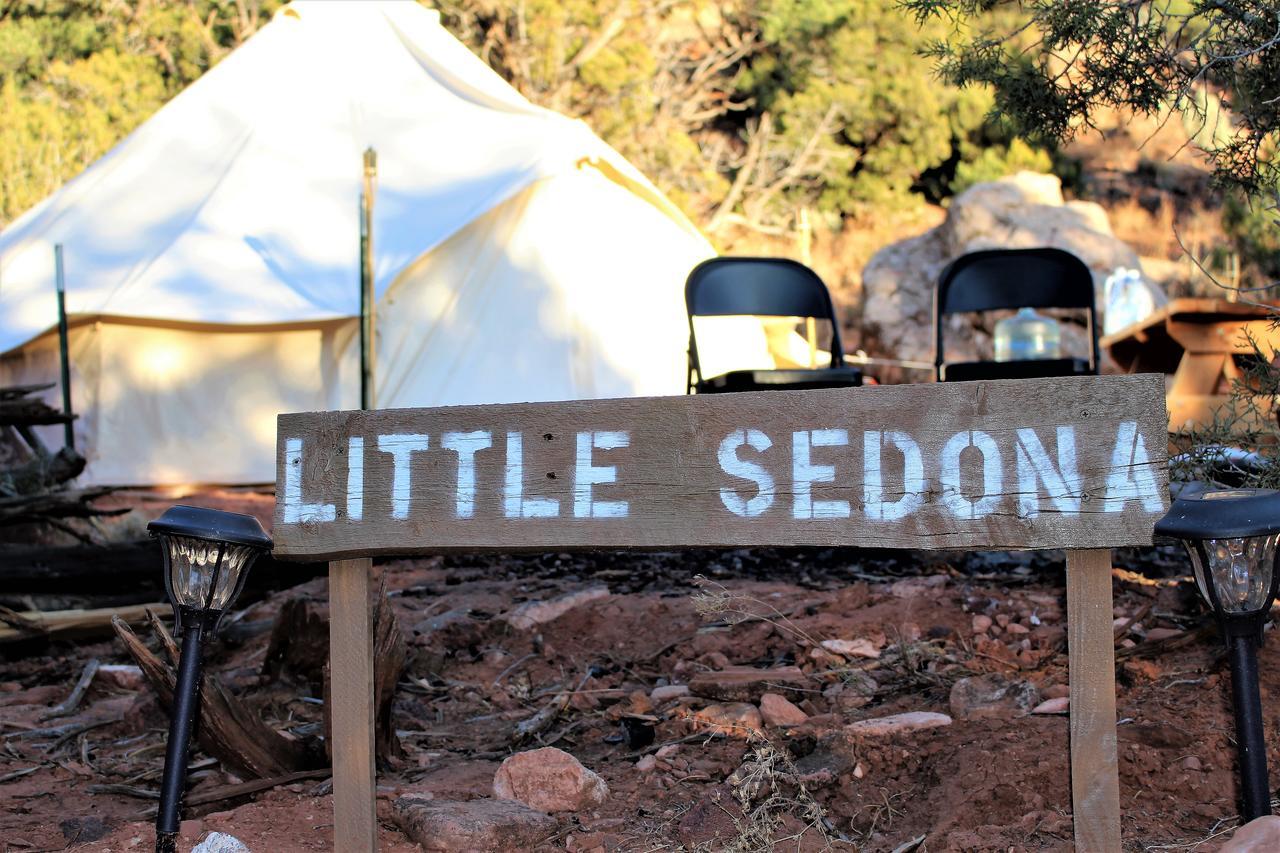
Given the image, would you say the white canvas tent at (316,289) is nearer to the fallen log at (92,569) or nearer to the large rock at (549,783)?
the fallen log at (92,569)

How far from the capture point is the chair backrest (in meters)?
5.47

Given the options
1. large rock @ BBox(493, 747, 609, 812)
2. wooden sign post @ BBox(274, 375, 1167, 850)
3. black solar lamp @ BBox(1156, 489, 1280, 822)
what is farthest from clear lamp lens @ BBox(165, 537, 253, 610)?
black solar lamp @ BBox(1156, 489, 1280, 822)

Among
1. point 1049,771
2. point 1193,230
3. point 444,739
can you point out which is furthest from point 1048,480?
point 1193,230

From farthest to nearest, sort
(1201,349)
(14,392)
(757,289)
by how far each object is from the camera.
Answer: (1201,349) → (757,289) → (14,392)

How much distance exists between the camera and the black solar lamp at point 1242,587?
2174mm

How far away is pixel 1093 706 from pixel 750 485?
695 millimetres

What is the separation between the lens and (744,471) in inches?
92.4

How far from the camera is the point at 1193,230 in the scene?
22.5 m

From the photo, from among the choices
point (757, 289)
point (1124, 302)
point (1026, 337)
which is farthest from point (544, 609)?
point (1124, 302)

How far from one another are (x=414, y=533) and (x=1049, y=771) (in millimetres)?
1424

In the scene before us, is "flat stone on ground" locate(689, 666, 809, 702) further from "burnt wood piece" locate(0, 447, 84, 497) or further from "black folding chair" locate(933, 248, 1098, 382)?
"burnt wood piece" locate(0, 447, 84, 497)

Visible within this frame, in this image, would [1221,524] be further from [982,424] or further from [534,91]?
[534,91]

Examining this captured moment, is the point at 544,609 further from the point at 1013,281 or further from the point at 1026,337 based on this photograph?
the point at 1026,337

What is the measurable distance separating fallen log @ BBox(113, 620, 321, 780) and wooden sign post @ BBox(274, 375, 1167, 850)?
23.6 inches
